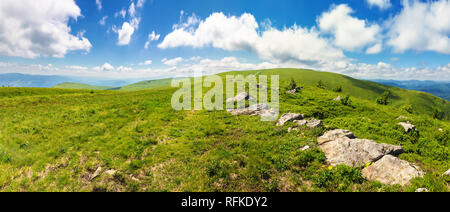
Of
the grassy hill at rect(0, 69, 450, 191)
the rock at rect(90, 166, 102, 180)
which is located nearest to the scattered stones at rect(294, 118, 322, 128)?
the grassy hill at rect(0, 69, 450, 191)

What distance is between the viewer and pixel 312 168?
361 inches

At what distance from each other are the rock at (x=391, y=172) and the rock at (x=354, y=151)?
1.89 feet

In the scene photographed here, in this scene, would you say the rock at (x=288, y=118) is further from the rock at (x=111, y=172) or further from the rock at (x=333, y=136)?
the rock at (x=111, y=172)

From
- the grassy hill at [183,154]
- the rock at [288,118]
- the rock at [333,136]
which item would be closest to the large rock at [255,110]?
the grassy hill at [183,154]

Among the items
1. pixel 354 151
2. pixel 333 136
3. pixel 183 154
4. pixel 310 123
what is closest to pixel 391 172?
pixel 354 151

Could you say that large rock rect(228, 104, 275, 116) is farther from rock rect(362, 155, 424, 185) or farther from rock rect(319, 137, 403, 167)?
rock rect(362, 155, 424, 185)

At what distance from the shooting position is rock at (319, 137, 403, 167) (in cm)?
909

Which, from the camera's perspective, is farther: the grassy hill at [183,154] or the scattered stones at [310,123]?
the scattered stones at [310,123]

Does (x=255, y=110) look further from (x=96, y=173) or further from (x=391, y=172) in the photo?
(x=96, y=173)

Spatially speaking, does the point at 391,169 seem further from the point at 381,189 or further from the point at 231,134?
the point at 231,134

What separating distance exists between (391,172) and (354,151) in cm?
191

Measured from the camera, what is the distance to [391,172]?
783 centimetres

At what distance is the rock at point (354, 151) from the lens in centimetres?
909

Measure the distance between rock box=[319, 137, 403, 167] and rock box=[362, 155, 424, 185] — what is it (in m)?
0.58
